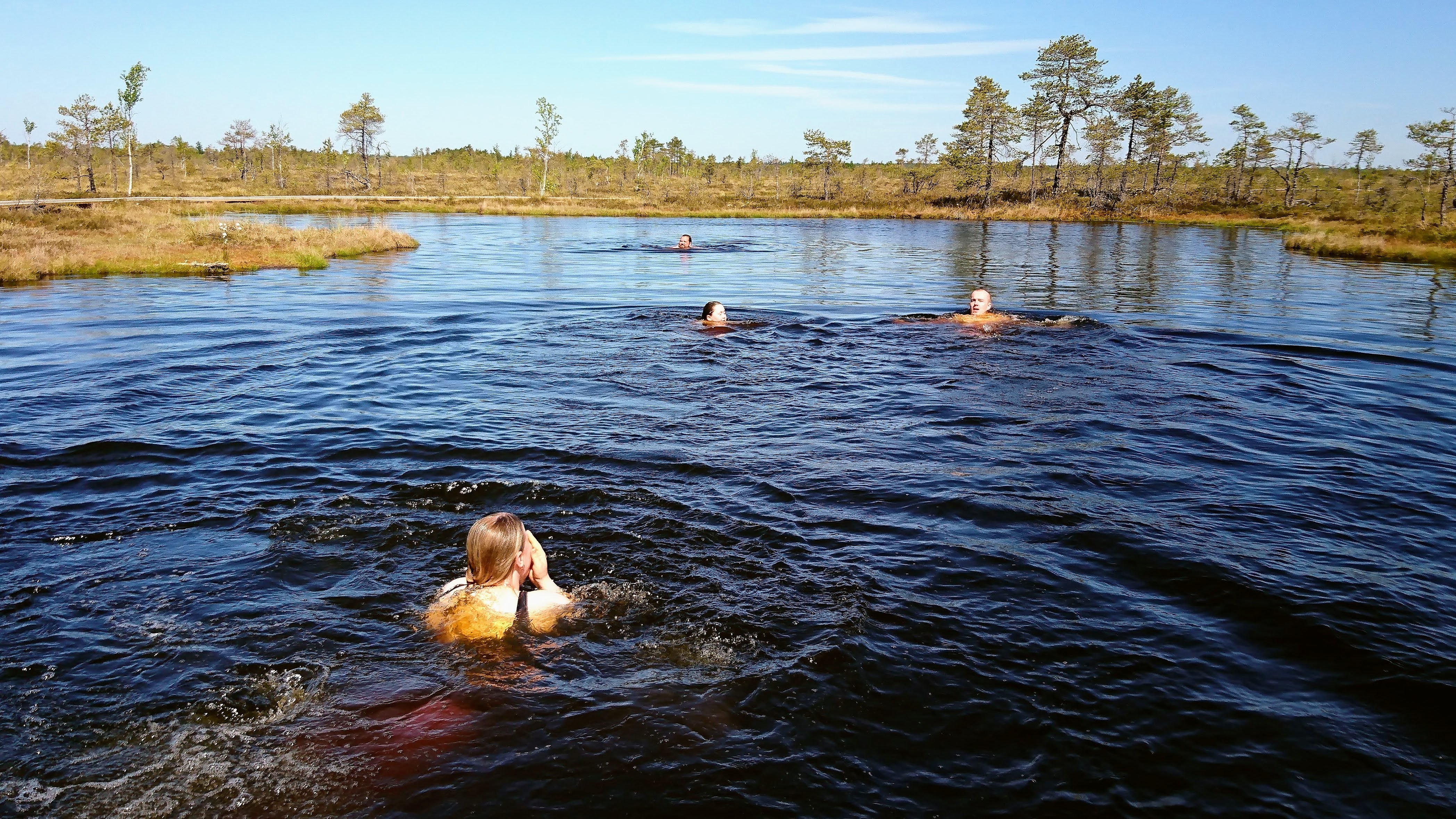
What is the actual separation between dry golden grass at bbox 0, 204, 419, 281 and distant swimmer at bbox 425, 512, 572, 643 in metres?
26.5

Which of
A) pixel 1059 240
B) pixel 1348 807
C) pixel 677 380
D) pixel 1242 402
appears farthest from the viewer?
pixel 1059 240

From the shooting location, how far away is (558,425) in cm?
1041

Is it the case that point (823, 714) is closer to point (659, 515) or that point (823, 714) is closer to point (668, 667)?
point (668, 667)

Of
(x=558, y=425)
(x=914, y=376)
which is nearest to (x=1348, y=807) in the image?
(x=558, y=425)

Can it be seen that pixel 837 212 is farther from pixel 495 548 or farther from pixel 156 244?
pixel 495 548

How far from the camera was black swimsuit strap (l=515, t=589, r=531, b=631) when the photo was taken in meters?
5.67

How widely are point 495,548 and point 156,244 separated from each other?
103ft

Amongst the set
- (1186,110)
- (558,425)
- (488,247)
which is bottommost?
(558,425)

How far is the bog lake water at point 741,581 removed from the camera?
4301 mm

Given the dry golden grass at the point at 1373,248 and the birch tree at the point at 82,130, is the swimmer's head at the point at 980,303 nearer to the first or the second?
the dry golden grass at the point at 1373,248

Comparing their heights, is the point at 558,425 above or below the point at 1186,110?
below

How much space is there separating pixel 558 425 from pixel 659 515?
334cm

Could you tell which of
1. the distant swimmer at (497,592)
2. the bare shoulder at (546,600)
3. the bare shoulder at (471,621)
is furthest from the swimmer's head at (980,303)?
the bare shoulder at (471,621)

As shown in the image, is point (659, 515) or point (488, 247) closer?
point (659, 515)
